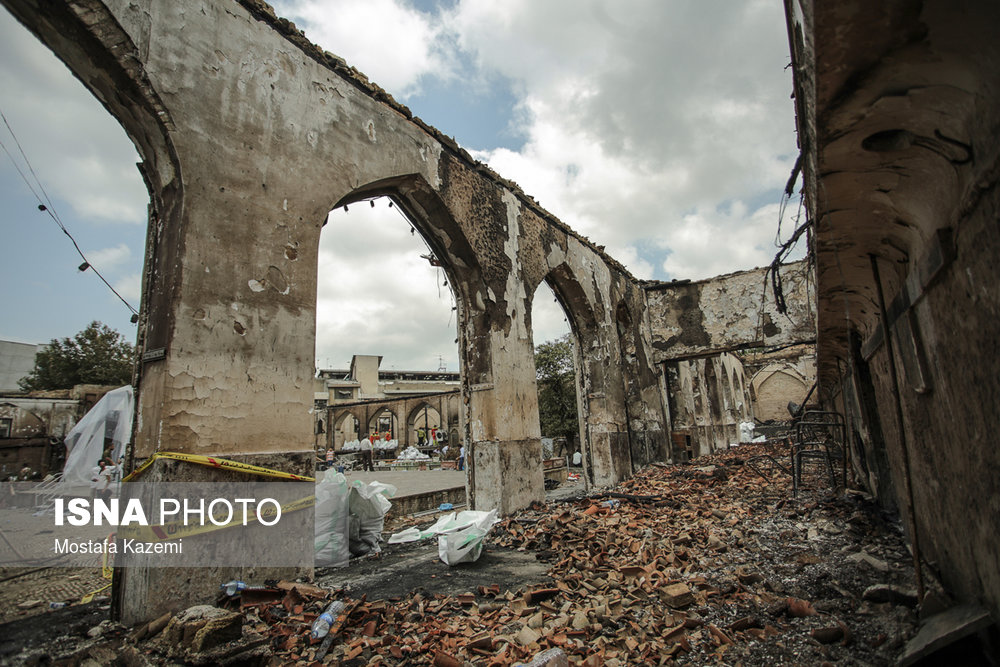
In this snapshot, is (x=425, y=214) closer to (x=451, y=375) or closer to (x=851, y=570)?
(x=851, y=570)

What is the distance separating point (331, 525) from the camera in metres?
4.59

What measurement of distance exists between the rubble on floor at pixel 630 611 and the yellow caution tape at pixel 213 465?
2.66 feet

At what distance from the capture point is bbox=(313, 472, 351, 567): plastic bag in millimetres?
4469

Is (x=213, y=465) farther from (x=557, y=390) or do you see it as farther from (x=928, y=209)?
(x=557, y=390)

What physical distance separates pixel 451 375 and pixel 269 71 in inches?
2216

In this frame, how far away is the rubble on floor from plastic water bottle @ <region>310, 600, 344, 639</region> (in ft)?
0.21

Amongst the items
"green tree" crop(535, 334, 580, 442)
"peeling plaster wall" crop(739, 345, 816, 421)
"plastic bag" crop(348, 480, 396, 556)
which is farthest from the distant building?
"plastic bag" crop(348, 480, 396, 556)

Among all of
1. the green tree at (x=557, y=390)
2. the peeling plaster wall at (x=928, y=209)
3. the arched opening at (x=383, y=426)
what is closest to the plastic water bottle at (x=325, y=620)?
the peeling plaster wall at (x=928, y=209)

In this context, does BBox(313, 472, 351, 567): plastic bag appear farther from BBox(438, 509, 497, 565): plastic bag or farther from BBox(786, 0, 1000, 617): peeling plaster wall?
BBox(786, 0, 1000, 617): peeling plaster wall

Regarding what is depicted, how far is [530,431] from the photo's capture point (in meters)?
7.30

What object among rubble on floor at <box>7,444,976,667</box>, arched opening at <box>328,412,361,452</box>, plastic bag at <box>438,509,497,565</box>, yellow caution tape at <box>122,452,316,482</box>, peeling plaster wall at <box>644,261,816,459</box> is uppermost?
peeling plaster wall at <box>644,261,816,459</box>

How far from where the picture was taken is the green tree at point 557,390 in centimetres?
1805

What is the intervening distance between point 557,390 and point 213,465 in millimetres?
15591

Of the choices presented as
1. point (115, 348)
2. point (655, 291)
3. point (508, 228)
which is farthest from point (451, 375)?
point (508, 228)
